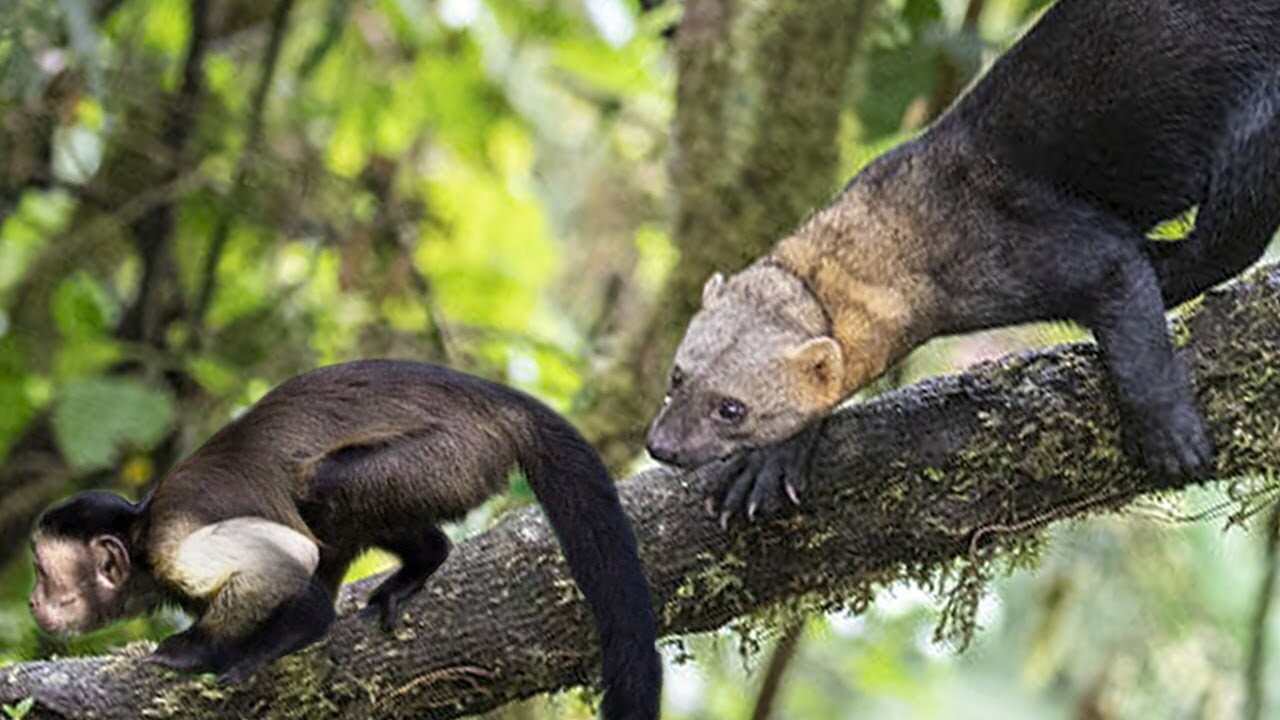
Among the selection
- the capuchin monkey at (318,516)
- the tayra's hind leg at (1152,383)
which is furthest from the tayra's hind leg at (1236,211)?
the capuchin monkey at (318,516)

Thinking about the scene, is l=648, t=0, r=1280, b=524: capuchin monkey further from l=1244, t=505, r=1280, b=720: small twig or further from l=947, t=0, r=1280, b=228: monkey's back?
l=1244, t=505, r=1280, b=720: small twig

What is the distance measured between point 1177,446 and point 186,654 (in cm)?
165

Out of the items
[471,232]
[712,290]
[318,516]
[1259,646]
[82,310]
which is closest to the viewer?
[318,516]

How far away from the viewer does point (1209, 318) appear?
10.3ft

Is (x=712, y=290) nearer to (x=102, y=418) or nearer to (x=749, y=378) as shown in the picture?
(x=749, y=378)

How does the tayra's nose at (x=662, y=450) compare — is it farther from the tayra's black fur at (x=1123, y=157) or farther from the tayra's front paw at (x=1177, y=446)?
the tayra's front paw at (x=1177, y=446)

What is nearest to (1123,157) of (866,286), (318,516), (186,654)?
(866,286)

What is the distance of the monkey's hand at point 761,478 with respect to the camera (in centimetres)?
321

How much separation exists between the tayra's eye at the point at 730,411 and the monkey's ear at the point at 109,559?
3.54ft

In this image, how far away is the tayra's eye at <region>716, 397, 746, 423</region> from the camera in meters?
3.47

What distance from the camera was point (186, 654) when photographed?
3.18m

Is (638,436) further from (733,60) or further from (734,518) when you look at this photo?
(734,518)

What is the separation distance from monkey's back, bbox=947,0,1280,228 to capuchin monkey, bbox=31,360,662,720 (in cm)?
105

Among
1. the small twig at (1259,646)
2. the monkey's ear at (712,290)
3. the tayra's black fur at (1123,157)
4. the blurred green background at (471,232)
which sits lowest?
the small twig at (1259,646)
